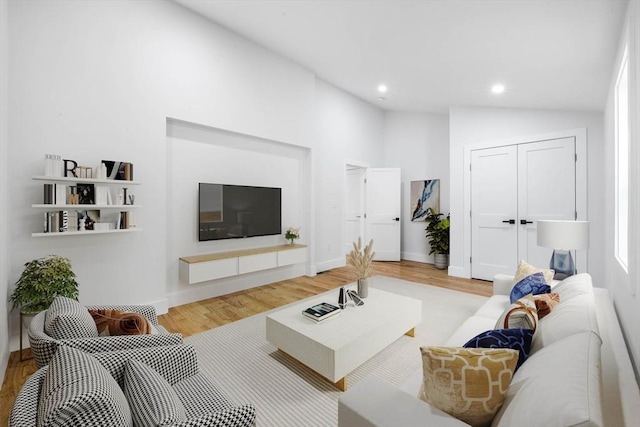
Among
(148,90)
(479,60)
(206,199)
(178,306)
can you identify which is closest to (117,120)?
(148,90)

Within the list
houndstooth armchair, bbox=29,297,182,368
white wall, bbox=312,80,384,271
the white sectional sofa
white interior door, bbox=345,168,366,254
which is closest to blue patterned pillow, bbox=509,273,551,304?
the white sectional sofa

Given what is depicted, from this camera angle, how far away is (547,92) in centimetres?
349

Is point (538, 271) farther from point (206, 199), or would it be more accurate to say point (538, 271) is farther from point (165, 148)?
point (165, 148)

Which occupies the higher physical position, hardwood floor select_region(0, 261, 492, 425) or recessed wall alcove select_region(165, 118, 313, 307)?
recessed wall alcove select_region(165, 118, 313, 307)

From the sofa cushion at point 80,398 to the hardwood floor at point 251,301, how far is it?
129cm

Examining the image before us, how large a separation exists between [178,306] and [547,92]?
5.05 metres

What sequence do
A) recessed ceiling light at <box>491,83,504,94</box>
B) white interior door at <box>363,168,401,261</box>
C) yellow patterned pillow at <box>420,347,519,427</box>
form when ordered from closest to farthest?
yellow patterned pillow at <box>420,347,519,427</box> < recessed ceiling light at <box>491,83,504,94</box> < white interior door at <box>363,168,401,261</box>

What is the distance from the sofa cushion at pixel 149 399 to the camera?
924 mm

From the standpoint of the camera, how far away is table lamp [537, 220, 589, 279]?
2.35 m

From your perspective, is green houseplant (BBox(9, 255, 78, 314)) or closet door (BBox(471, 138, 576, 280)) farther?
closet door (BBox(471, 138, 576, 280))

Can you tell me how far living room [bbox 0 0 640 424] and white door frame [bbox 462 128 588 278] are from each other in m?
0.06

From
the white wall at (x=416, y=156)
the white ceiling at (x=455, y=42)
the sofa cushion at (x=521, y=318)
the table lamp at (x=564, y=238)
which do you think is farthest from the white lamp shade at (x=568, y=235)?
the white wall at (x=416, y=156)

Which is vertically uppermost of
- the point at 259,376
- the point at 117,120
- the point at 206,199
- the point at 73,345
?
the point at 117,120

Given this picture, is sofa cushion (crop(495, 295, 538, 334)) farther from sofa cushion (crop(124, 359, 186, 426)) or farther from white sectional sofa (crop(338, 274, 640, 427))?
sofa cushion (crop(124, 359, 186, 426))
